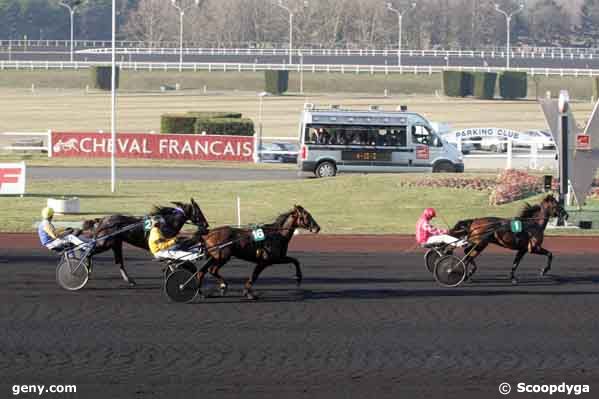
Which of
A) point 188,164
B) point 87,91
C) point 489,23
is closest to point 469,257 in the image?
point 188,164

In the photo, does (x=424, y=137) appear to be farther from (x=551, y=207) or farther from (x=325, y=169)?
(x=551, y=207)

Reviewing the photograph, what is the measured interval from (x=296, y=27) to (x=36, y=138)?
73.0 meters

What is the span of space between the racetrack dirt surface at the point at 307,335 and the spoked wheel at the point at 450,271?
0.62 ft

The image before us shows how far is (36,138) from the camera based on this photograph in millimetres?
51906

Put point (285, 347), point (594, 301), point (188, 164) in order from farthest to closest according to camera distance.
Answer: point (188, 164) < point (594, 301) < point (285, 347)

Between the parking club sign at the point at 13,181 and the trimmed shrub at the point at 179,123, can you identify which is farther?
the trimmed shrub at the point at 179,123

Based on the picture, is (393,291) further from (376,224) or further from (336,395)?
(376,224)

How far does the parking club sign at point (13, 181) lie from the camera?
30031 mm

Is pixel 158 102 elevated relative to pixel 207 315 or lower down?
elevated

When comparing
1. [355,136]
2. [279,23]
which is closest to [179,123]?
[355,136]

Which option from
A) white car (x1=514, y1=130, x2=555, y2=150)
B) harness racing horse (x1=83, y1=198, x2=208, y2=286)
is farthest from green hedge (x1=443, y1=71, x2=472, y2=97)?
harness racing horse (x1=83, y1=198, x2=208, y2=286)

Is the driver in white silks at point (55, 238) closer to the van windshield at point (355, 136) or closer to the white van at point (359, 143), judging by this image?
the white van at point (359, 143)

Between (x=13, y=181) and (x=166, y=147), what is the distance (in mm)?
14114

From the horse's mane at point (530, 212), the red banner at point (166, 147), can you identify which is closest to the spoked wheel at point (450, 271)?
the horse's mane at point (530, 212)
